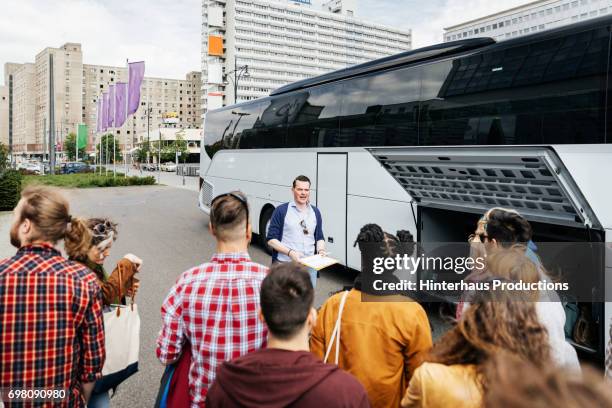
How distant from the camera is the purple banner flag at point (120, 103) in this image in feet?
106

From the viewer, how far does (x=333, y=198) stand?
8758 mm

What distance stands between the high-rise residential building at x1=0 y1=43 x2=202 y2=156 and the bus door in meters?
108

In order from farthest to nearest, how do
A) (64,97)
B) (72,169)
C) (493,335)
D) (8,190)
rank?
(64,97) < (72,169) < (8,190) < (493,335)

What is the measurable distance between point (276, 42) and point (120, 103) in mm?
108252

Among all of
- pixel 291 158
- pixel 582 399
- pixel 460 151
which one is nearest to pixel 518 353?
pixel 582 399

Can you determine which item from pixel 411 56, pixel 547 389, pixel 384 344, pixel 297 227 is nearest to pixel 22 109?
pixel 411 56

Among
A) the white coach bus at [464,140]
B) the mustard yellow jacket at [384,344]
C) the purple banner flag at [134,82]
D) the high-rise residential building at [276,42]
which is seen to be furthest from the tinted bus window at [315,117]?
the high-rise residential building at [276,42]

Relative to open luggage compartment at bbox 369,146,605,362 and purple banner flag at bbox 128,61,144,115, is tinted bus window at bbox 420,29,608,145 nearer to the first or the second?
open luggage compartment at bbox 369,146,605,362

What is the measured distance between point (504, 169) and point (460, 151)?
2.29ft

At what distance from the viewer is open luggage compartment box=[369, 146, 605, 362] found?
482 centimetres

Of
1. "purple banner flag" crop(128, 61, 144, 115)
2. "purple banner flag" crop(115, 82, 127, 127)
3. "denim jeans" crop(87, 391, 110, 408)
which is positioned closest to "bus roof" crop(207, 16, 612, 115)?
"denim jeans" crop(87, 391, 110, 408)

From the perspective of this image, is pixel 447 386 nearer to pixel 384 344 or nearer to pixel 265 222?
pixel 384 344

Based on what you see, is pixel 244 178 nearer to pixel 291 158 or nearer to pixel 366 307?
pixel 291 158

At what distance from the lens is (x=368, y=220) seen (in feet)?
25.9
